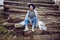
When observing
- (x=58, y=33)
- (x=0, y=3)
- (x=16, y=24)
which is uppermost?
(x=0, y=3)

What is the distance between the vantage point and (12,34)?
606cm

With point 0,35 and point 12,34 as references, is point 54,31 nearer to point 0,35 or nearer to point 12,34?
point 12,34

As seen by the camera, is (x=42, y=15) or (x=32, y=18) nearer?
(x=32, y=18)

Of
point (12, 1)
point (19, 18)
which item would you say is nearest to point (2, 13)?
point (12, 1)

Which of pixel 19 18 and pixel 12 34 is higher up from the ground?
pixel 19 18

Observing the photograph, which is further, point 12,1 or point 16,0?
point 16,0

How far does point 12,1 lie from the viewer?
8094 millimetres

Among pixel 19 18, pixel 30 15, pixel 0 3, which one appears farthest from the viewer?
pixel 0 3

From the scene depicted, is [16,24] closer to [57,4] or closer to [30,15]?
[30,15]

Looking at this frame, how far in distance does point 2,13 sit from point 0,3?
1077mm

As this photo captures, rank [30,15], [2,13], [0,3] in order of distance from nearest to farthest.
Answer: [30,15] → [2,13] → [0,3]

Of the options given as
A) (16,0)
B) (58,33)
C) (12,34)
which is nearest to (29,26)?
(12,34)

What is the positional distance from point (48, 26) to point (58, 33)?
0.44 metres

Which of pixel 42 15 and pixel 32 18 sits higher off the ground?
pixel 32 18
